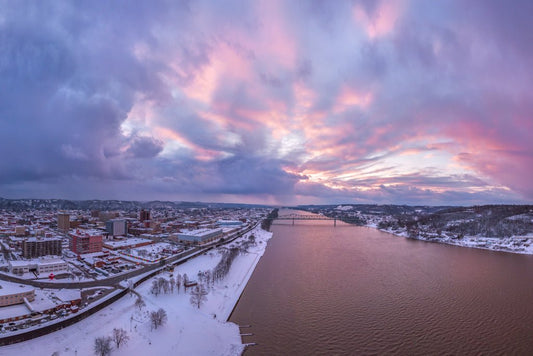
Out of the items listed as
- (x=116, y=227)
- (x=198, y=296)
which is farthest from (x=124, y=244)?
(x=198, y=296)

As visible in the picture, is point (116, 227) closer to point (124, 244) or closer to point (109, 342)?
point (124, 244)

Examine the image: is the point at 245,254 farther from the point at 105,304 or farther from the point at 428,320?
the point at 428,320

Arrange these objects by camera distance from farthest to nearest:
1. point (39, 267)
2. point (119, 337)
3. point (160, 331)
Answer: point (39, 267) < point (160, 331) < point (119, 337)

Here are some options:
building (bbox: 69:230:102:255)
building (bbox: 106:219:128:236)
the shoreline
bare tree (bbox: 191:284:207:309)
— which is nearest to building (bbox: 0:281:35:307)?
bare tree (bbox: 191:284:207:309)

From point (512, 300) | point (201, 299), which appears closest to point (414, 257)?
point (512, 300)

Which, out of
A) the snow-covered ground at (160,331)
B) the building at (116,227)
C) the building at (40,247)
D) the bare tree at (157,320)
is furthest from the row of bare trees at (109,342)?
the building at (116,227)

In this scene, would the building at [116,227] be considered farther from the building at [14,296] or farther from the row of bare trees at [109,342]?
the row of bare trees at [109,342]

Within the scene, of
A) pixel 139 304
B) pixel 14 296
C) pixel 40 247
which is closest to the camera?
pixel 14 296

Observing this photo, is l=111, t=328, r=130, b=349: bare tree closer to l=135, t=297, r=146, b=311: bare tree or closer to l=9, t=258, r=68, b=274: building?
l=135, t=297, r=146, b=311: bare tree
